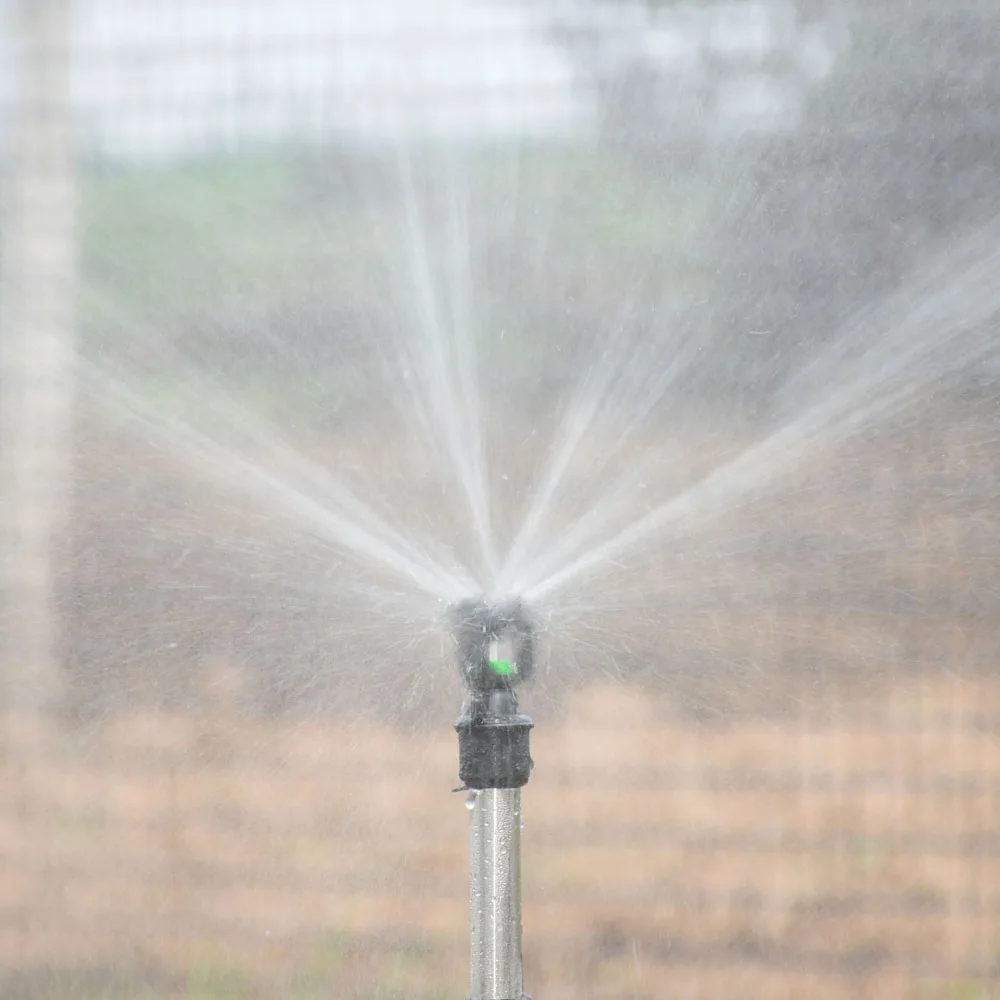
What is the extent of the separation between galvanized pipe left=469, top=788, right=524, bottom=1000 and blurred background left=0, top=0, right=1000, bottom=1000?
0.49 meters

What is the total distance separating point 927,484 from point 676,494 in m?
0.26

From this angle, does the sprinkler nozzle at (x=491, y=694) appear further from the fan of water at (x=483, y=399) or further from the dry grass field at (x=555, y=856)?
the dry grass field at (x=555, y=856)

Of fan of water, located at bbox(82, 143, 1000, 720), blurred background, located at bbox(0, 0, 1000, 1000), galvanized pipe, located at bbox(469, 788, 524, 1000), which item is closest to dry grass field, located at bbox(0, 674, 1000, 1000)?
blurred background, located at bbox(0, 0, 1000, 1000)

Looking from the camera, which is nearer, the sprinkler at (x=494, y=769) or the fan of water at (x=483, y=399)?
the sprinkler at (x=494, y=769)

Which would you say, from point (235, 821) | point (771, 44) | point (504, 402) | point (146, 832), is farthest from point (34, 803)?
point (771, 44)

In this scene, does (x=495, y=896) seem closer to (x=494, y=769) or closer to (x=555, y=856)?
(x=494, y=769)

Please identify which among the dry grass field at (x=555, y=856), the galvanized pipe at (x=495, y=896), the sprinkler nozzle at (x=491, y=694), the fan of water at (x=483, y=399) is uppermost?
the fan of water at (x=483, y=399)

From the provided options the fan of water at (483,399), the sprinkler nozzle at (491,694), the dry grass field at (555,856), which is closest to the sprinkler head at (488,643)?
the sprinkler nozzle at (491,694)

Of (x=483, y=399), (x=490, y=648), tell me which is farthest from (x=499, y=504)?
(x=490, y=648)

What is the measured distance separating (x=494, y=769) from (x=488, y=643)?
0.25 ft

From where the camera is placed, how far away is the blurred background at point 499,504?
4.24ft

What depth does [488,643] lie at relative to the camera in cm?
73

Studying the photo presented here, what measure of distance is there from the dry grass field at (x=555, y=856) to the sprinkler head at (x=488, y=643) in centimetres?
61

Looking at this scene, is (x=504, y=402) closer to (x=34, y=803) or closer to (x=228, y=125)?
(x=228, y=125)
